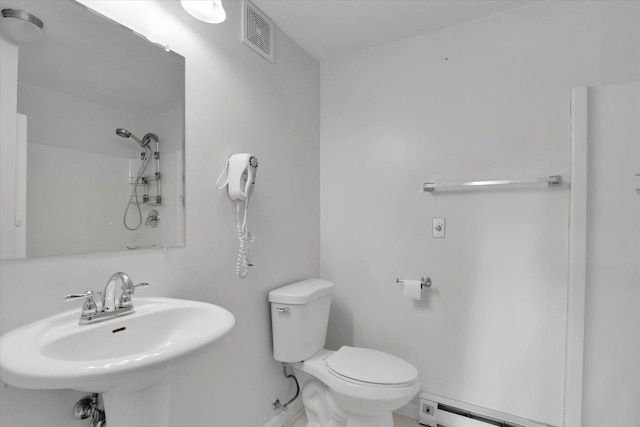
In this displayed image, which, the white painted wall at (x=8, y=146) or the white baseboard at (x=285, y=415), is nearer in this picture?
the white painted wall at (x=8, y=146)

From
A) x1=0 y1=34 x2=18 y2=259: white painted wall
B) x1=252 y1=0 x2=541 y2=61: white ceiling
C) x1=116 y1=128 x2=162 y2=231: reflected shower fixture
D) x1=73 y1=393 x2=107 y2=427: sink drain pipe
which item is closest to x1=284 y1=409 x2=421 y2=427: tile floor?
x1=73 y1=393 x2=107 y2=427: sink drain pipe

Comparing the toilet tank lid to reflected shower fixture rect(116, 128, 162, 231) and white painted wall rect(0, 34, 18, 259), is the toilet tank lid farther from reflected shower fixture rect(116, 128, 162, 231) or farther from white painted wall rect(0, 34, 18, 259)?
white painted wall rect(0, 34, 18, 259)

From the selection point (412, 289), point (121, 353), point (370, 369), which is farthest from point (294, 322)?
point (121, 353)

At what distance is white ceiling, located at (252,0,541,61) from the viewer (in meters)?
1.58

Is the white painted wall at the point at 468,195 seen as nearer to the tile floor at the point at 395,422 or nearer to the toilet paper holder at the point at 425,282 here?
the toilet paper holder at the point at 425,282

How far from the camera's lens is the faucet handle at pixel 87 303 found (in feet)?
2.84

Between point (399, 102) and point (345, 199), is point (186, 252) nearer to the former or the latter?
point (345, 199)

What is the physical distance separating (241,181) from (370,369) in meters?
1.07

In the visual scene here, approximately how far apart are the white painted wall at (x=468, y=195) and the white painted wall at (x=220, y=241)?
1.09 ft

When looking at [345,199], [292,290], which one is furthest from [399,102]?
[292,290]

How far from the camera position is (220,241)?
1.38m

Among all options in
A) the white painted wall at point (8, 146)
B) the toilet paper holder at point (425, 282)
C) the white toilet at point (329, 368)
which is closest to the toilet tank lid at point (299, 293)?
the white toilet at point (329, 368)

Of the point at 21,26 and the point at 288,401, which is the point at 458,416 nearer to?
the point at 288,401

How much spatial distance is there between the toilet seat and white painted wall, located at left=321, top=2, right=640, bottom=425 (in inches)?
15.0
